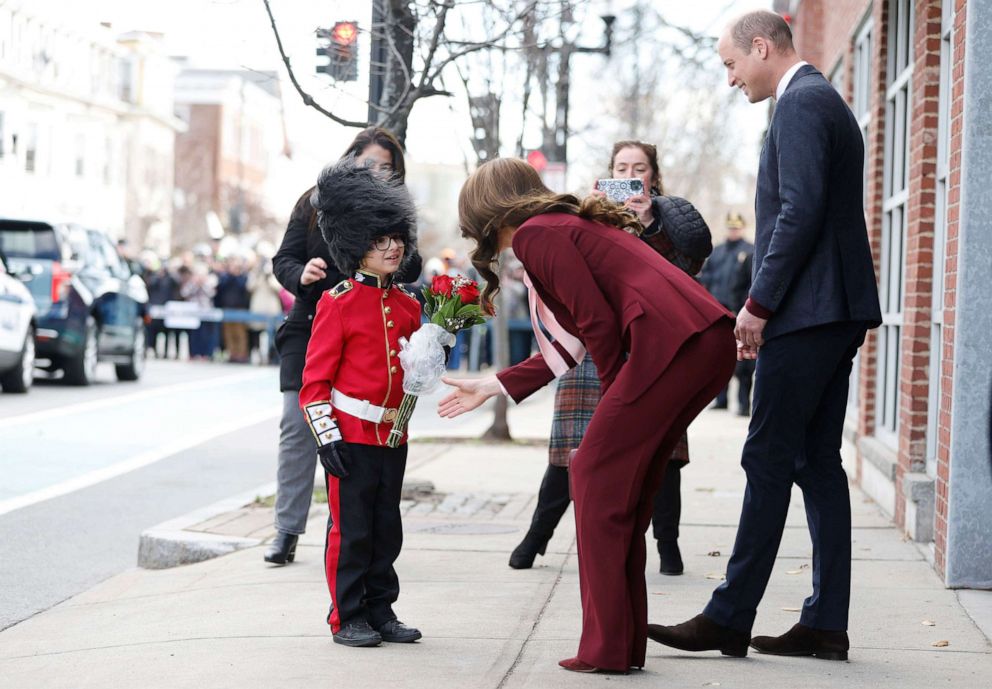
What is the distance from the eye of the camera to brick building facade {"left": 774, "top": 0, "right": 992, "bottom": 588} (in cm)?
586

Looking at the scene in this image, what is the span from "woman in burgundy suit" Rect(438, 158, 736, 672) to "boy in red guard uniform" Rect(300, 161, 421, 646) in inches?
27.8

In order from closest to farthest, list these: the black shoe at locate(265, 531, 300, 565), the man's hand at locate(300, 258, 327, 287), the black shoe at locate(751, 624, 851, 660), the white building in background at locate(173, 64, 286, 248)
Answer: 1. the black shoe at locate(751, 624, 851, 660)
2. the man's hand at locate(300, 258, 327, 287)
3. the black shoe at locate(265, 531, 300, 565)
4. the white building in background at locate(173, 64, 286, 248)

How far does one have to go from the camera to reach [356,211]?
5.21 meters

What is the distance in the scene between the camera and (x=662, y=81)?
31672 mm

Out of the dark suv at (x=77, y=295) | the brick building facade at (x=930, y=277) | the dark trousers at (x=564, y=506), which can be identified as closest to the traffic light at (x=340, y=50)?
the brick building facade at (x=930, y=277)

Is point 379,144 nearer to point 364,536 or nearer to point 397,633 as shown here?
point 364,536

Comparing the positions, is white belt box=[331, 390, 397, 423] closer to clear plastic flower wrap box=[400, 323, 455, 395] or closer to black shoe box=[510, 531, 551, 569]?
clear plastic flower wrap box=[400, 323, 455, 395]

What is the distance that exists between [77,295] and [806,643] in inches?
573

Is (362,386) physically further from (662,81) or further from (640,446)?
(662,81)

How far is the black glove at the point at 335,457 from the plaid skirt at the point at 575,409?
1.58 metres

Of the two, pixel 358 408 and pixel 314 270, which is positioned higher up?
pixel 314 270

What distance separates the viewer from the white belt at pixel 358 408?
505 centimetres

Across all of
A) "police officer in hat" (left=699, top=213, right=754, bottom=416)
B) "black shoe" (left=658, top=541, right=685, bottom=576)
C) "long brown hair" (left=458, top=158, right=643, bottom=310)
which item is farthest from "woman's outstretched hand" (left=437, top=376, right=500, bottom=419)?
"police officer in hat" (left=699, top=213, right=754, bottom=416)

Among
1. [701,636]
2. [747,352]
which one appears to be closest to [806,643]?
[701,636]
